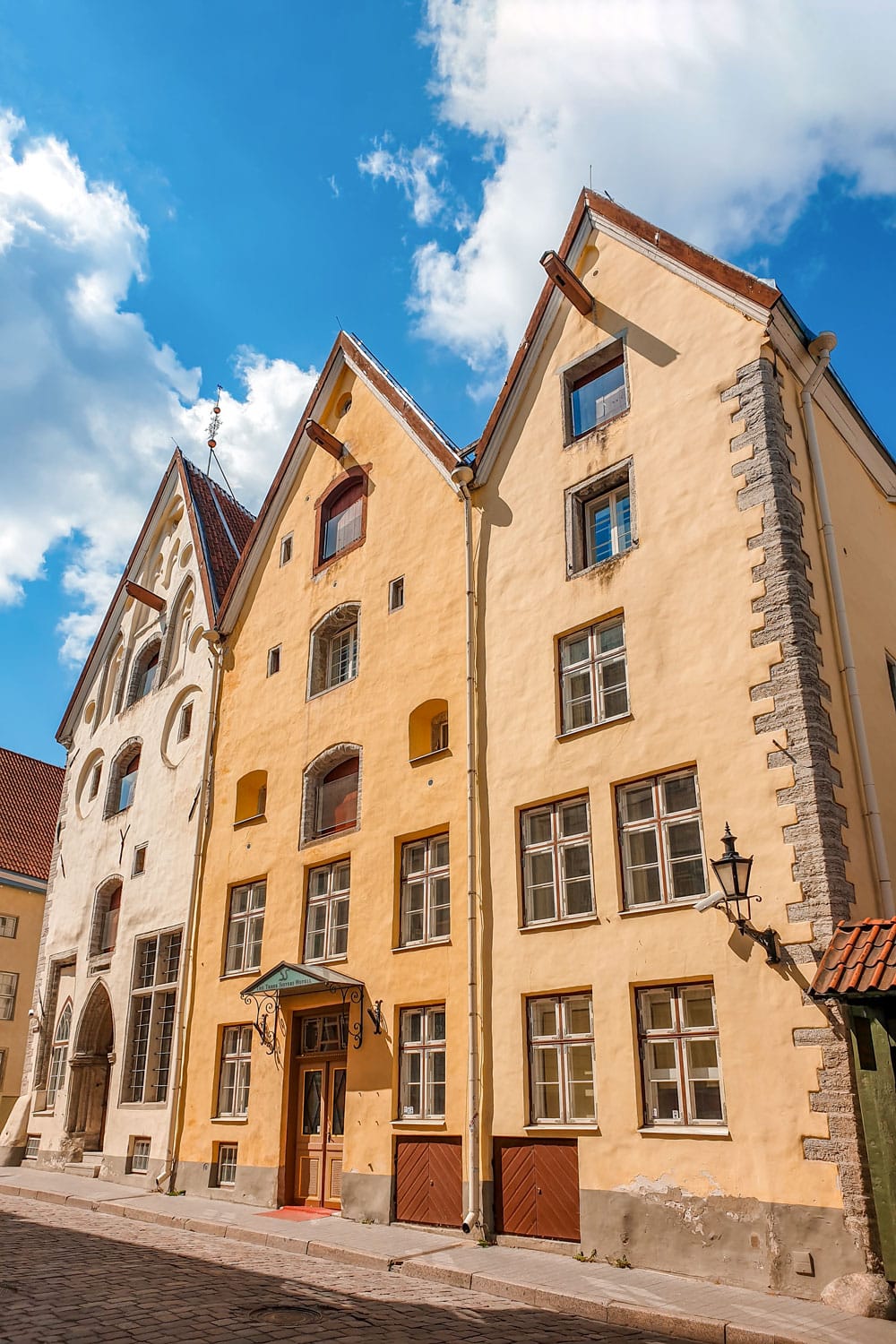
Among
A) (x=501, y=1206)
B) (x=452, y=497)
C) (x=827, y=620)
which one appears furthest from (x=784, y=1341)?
(x=452, y=497)

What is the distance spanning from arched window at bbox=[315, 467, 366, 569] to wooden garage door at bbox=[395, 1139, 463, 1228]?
10.8 metres

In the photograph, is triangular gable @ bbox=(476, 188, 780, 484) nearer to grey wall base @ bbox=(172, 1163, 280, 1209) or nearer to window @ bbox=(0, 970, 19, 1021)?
grey wall base @ bbox=(172, 1163, 280, 1209)

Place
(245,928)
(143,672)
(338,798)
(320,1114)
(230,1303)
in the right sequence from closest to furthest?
(230,1303), (320,1114), (338,798), (245,928), (143,672)

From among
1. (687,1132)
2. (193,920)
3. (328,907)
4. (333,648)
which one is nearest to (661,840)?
(687,1132)

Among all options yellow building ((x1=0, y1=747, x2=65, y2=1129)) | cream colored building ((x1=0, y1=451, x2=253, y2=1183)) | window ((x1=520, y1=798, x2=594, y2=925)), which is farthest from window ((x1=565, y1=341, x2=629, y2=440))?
yellow building ((x1=0, y1=747, x2=65, y2=1129))

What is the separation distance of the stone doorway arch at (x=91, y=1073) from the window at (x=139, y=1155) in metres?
2.43

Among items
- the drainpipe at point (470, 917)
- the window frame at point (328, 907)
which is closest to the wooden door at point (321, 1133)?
the window frame at point (328, 907)

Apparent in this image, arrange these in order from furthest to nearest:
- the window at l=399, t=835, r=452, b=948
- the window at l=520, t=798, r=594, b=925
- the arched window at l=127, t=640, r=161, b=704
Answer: the arched window at l=127, t=640, r=161, b=704 < the window at l=399, t=835, r=452, b=948 < the window at l=520, t=798, r=594, b=925

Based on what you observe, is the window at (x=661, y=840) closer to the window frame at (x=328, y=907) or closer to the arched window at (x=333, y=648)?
the window frame at (x=328, y=907)

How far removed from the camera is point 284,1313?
8750 mm

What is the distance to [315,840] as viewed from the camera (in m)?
17.9

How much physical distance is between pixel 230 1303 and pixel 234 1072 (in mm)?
9625

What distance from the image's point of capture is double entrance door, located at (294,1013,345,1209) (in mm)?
15891

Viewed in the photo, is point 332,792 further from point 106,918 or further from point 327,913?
point 106,918
